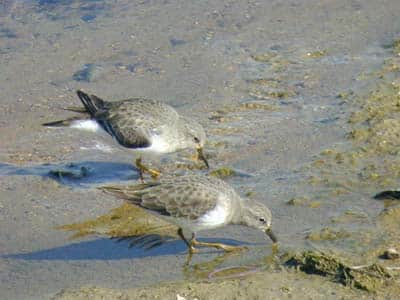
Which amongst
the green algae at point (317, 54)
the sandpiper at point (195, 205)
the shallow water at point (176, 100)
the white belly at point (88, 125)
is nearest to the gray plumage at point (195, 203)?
the sandpiper at point (195, 205)

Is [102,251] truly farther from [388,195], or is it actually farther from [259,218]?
[388,195]

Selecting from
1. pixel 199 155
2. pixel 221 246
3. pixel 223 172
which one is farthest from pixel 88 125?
pixel 221 246

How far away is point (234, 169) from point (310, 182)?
747mm

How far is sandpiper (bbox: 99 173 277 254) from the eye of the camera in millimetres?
5973

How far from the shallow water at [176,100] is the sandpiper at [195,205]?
175 millimetres

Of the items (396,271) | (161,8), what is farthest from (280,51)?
(396,271)

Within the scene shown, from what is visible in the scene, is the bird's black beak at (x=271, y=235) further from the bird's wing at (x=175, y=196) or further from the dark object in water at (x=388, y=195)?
the dark object in water at (x=388, y=195)

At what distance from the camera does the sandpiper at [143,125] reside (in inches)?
294

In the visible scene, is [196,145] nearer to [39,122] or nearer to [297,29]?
[39,122]

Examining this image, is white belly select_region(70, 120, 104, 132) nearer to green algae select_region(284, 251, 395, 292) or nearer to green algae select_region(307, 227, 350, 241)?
green algae select_region(307, 227, 350, 241)

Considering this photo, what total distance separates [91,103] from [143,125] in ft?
2.03

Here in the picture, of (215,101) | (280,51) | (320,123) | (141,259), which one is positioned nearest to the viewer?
(141,259)

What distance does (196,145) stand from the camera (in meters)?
7.63

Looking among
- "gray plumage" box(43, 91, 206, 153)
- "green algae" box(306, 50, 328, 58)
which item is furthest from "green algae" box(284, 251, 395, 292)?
"green algae" box(306, 50, 328, 58)
